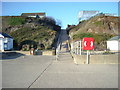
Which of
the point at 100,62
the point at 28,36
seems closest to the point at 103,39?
the point at 28,36

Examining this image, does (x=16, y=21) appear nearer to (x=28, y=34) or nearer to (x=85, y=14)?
(x=28, y=34)

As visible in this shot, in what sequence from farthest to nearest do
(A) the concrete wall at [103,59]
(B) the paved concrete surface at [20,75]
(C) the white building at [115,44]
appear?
(C) the white building at [115,44] < (A) the concrete wall at [103,59] < (B) the paved concrete surface at [20,75]

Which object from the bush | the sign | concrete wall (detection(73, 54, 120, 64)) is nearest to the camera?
concrete wall (detection(73, 54, 120, 64))

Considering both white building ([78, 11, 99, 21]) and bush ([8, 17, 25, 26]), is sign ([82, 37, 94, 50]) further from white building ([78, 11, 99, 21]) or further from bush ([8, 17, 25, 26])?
white building ([78, 11, 99, 21])

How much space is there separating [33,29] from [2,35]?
52.5 feet

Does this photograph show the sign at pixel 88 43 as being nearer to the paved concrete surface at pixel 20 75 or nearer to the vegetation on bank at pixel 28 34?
the paved concrete surface at pixel 20 75

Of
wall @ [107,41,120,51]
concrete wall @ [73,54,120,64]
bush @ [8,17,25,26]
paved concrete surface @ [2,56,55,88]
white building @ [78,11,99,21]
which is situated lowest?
paved concrete surface @ [2,56,55,88]

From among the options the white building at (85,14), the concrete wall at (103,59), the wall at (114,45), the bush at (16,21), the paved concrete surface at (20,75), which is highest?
the white building at (85,14)

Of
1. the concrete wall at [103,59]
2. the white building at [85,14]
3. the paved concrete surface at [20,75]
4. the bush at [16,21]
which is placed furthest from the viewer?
the white building at [85,14]

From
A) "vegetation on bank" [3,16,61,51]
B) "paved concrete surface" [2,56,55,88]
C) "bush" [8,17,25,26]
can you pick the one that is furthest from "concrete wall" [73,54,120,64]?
"bush" [8,17,25,26]

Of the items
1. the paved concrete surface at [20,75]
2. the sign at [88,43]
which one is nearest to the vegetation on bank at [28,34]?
the paved concrete surface at [20,75]

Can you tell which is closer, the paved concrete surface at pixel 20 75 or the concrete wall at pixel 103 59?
the paved concrete surface at pixel 20 75

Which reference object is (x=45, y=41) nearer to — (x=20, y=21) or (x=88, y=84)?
(x=20, y=21)

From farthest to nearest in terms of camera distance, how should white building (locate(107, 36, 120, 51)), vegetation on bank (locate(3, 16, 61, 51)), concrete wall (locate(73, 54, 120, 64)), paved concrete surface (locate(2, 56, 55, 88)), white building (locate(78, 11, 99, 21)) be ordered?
white building (locate(78, 11, 99, 21)), vegetation on bank (locate(3, 16, 61, 51)), white building (locate(107, 36, 120, 51)), concrete wall (locate(73, 54, 120, 64)), paved concrete surface (locate(2, 56, 55, 88))
